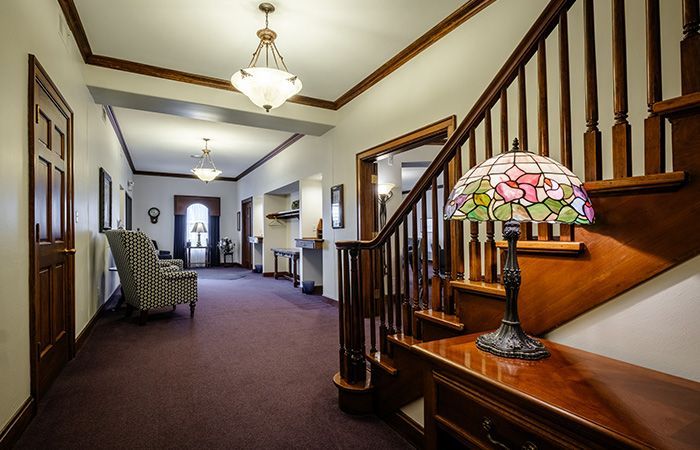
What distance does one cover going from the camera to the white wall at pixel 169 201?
10.4 metres

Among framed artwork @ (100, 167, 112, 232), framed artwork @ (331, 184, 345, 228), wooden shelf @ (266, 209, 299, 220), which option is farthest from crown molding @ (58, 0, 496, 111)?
wooden shelf @ (266, 209, 299, 220)

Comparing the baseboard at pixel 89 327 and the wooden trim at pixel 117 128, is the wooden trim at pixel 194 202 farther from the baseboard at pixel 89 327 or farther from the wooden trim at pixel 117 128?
the baseboard at pixel 89 327

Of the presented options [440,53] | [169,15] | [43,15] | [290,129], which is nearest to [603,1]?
[440,53]

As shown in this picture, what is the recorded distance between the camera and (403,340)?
1.89 m

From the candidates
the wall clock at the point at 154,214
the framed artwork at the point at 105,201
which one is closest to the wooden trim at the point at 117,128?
the framed artwork at the point at 105,201

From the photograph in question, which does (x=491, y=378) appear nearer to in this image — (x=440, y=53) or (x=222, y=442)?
(x=222, y=442)

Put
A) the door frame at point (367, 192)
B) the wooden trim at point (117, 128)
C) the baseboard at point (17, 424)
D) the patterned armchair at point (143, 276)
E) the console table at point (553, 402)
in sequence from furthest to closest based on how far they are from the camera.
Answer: the wooden trim at point (117, 128)
the door frame at point (367, 192)
the patterned armchair at point (143, 276)
the baseboard at point (17, 424)
the console table at point (553, 402)

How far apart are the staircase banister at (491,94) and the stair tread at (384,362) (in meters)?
0.63

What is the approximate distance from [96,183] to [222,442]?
374 cm

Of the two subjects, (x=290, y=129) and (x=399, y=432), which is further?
(x=290, y=129)

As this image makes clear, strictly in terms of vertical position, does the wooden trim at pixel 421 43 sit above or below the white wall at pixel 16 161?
above

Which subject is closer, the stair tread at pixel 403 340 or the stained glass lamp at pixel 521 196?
the stained glass lamp at pixel 521 196

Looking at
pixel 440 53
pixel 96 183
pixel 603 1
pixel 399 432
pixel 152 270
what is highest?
pixel 440 53

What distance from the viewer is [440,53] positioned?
3330 mm
